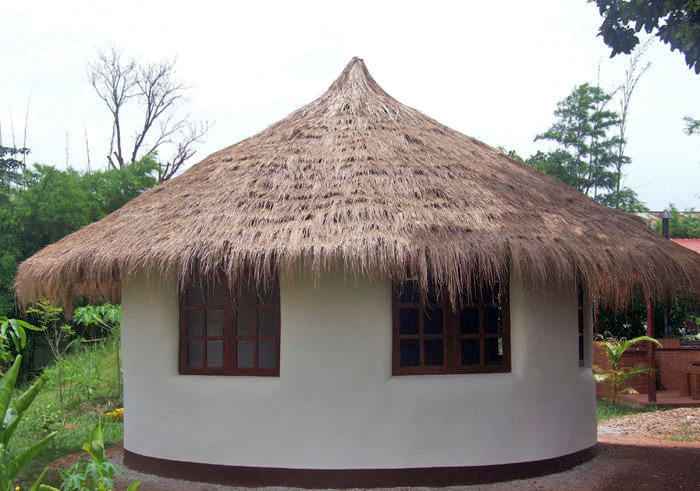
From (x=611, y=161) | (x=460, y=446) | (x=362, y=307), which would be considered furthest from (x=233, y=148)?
(x=611, y=161)

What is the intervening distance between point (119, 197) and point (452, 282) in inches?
585

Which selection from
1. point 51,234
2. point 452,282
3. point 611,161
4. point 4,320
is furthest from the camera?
point 611,161

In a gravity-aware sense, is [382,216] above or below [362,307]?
above

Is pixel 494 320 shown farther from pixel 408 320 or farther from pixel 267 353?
pixel 267 353

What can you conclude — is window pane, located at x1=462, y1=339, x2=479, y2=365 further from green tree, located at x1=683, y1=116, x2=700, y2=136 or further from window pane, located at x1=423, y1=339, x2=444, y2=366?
green tree, located at x1=683, y1=116, x2=700, y2=136

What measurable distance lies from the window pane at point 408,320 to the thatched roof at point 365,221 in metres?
0.67

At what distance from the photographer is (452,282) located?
18.8ft

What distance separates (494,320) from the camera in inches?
265

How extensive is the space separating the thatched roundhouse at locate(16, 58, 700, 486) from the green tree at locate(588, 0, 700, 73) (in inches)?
76.5

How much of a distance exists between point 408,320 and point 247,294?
1.69 meters

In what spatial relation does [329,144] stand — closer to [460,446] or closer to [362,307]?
[362,307]

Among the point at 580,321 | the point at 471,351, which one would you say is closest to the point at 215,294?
the point at 471,351

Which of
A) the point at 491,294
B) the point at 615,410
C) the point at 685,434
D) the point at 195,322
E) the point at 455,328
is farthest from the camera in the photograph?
the point at 615,410

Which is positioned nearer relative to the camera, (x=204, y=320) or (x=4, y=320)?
(x=4, y=320)
